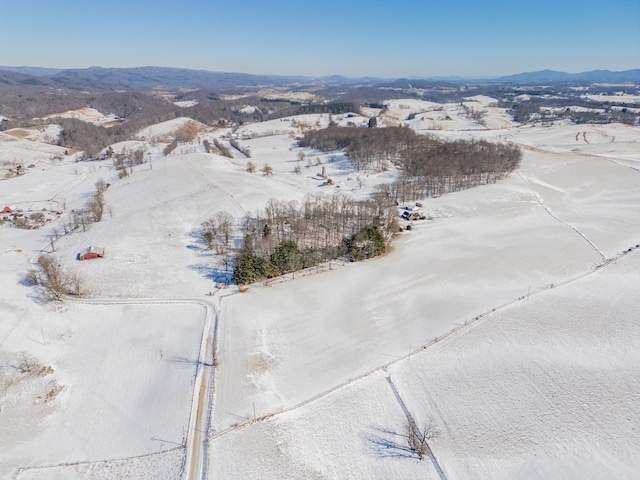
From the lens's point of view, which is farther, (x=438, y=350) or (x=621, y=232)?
(x=621, y=232)

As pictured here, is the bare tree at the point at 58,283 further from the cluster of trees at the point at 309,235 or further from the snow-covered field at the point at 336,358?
the cluster of trees at the point at 309,235

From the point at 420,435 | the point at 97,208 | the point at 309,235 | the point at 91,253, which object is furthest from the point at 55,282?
the point at 420,435

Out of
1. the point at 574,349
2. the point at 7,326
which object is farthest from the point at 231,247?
the point at 574,349

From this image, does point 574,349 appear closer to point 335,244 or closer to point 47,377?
point 335,244

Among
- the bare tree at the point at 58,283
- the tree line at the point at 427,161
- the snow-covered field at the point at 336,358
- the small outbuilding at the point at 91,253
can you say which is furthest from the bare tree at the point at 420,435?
the tree line at the point at 427,161

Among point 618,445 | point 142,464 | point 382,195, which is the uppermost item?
point 382,195

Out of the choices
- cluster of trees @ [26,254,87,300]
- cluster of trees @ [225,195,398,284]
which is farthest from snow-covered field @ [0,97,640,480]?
cluster of trees @ [225,195,398,284]

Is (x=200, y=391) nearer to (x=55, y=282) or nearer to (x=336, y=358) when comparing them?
(x=336, y=358)
